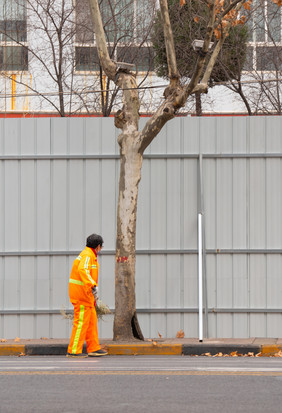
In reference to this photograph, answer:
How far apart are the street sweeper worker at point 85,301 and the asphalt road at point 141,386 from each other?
604 millimetres

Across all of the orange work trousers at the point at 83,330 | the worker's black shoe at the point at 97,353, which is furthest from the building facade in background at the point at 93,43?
the worker's black shoe at the point at 97,353

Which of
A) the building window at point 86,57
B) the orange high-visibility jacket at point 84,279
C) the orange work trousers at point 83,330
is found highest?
the building window at point 86,57

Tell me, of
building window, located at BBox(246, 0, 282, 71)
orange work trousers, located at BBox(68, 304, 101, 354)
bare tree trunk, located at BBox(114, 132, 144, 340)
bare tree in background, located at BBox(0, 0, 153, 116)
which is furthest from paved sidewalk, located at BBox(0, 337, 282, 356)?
building window, located at BBox(246, 0, 282, 71)

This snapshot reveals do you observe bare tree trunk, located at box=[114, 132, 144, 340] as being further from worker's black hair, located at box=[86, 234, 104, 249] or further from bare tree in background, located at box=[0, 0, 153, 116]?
bare tree in background, located at box=[0, 0, 153, 116]

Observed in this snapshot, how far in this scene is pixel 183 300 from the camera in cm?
1366

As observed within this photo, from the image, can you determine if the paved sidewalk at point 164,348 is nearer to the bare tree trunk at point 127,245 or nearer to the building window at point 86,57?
the bare tree trunk at point 127,245

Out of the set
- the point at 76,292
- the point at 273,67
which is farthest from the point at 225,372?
the point at 273,67

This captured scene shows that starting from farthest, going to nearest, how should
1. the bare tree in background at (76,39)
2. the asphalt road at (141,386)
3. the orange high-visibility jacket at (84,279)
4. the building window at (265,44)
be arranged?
the building window at (265,44) < the bare tree in background at (76,39) < the orange high-visibility jacket at (84,279) < the asphalt road at (141,386)

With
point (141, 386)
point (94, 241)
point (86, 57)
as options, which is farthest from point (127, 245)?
point (86, 57)

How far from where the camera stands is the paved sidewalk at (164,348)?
478 inches

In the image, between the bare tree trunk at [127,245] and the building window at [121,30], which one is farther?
the building window at [121,30]

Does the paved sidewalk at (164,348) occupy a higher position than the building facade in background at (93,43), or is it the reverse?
the building facade in background at (93,43)

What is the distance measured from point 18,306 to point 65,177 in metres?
2.02

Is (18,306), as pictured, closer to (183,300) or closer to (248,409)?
(183,300)
